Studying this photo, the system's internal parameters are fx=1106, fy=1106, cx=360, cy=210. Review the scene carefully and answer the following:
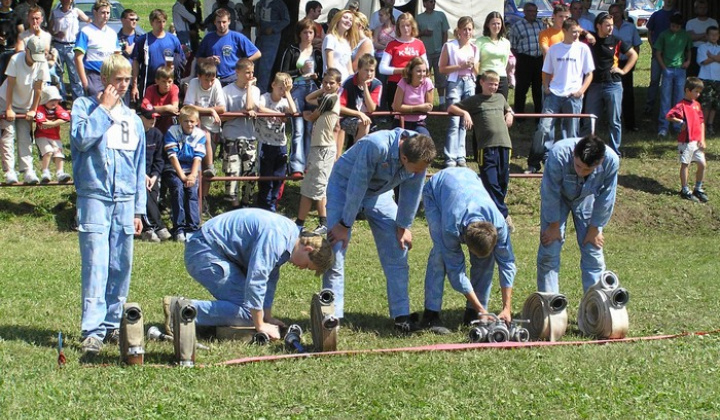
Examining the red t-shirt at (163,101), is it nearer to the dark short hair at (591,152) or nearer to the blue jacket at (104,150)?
the blue jacket at (104,150)

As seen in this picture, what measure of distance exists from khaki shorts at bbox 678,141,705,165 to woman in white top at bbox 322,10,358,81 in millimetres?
4892

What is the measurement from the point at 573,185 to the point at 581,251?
73 cm

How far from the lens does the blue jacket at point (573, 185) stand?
9.39 m

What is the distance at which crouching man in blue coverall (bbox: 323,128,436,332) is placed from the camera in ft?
28.9

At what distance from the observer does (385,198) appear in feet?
30.8

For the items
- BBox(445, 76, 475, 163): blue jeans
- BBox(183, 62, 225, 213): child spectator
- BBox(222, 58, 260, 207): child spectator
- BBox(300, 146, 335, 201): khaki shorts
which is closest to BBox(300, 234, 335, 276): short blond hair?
BBox(300, 146, 335, 201): khaki shorts

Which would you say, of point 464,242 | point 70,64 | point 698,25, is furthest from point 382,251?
point 698,25

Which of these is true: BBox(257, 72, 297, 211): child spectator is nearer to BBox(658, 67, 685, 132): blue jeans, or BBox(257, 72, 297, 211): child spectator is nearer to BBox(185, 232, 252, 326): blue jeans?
BBox(185, 232, 252, 326): blue jeans

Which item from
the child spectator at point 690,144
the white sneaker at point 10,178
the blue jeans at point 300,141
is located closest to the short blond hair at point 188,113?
the blue jeans at point 300,141

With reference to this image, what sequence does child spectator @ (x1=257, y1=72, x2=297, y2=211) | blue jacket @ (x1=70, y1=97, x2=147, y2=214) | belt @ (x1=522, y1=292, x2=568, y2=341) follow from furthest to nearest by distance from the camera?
child spectator @ (x1=257, y1=72, x2=297, y2=211) < belt @ (x1=522, y1=292, x2=568, y2=341) < blue jacket @ (x1=70, y1=97, x2=147, y2=214)

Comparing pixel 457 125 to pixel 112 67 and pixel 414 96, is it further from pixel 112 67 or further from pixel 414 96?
pixel 112 67

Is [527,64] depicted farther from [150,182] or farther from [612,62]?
[150,182]

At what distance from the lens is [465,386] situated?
755 cm

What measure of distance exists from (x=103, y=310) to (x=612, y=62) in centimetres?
1081
